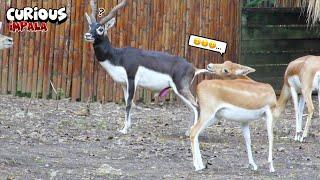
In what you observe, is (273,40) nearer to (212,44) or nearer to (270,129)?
(212,44)

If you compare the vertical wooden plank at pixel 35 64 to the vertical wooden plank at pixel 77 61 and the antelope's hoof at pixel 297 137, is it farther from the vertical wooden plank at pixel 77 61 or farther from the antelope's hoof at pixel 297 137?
the antelope's hoof at pixel 297 137

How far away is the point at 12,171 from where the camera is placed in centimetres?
713

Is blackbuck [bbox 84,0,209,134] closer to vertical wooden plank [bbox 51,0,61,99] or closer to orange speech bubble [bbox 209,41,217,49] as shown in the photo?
vertical wooden plank [bbox 51,0,61,99]

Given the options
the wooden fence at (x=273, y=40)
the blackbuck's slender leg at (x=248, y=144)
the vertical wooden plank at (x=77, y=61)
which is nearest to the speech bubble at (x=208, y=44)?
the wooden fence at (x=273, y=40)

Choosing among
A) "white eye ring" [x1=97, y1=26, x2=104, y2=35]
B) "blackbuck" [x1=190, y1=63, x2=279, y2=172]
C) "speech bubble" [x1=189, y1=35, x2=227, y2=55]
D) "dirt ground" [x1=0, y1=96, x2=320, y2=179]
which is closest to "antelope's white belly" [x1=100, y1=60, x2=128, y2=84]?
"white eye ring" [x1=97, y1=26, x2=104, y2=35]

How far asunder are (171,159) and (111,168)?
108 cm

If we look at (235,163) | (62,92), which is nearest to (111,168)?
(235,163)

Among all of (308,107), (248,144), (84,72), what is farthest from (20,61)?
(248,144)

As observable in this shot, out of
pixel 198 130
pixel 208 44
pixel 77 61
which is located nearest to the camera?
pixel 198 130

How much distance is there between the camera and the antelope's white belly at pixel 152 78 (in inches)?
404

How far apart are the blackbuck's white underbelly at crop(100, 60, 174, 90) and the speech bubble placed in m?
3.59

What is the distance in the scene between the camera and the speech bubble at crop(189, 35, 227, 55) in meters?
13.8

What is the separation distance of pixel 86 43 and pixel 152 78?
10.5ft

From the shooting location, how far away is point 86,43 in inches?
521
